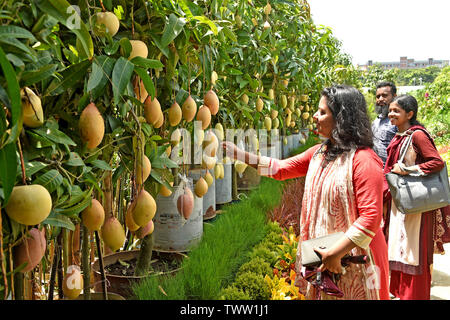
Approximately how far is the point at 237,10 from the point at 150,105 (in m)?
1.03

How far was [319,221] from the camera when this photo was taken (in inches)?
50.6

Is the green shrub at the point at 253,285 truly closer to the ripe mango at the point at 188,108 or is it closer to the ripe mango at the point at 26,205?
the ripe mango at the point at 188,108

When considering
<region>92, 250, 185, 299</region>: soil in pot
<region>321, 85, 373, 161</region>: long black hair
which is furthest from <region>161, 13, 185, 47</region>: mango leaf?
<region>92, 250, 185, 299</region>: soil in pot

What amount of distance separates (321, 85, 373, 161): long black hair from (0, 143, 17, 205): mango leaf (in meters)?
0.95

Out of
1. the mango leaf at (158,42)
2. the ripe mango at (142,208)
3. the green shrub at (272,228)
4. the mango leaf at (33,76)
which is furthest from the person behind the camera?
the green shrub at (272,228)

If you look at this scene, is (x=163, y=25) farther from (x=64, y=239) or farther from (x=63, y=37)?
(x=64, y=239)

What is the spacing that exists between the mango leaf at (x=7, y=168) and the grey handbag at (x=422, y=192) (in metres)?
1.76

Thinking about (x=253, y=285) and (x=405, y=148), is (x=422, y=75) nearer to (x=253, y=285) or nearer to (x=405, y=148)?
(x=405, y=148)

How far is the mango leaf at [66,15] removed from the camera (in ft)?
2.17

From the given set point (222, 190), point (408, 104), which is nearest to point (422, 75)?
point (222, 190)

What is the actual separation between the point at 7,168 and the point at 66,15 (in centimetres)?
29

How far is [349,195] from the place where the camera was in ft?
3.97

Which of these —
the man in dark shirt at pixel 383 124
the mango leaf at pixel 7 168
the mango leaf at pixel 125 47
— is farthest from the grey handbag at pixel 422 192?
the mango leaf at pixel 7 168
